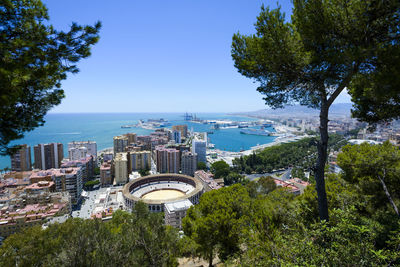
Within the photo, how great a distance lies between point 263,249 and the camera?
7.14ft

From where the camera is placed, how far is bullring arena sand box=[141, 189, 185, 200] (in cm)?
1547

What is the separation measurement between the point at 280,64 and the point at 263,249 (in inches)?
93.2

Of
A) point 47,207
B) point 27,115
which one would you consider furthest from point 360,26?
point 47,207

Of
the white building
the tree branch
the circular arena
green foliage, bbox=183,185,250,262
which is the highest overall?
the tree branch

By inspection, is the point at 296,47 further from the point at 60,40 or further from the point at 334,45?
the point at 60,40

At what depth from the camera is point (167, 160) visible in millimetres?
21344

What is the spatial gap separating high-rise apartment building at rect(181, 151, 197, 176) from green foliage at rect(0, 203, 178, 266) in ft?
55.5

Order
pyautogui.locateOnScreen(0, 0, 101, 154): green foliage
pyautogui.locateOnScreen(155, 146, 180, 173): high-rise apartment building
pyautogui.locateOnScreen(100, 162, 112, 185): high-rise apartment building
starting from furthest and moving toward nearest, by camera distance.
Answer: pyautogui.locateOnScreen(155, 146, 180, 173): high-rise apartment building < pyautogui.locateOnScreen(100, 162, 112, 185): high-rise apartment building < pyautogui.locateOnScreen(0, 0, 101, 154): green foliage

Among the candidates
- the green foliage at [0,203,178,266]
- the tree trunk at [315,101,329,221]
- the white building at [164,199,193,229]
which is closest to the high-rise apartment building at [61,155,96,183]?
the white building at [164,199,193,229]

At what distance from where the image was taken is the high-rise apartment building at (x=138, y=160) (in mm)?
22234

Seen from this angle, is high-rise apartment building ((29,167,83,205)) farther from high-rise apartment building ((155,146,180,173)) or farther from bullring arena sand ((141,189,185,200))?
high-rise apartment building ((155,146,180,173))

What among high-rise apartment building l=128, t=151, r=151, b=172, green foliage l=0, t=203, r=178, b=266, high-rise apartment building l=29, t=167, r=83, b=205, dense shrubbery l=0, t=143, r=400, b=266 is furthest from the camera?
high-rise apartment building l=128, t=151, r=151, b=172

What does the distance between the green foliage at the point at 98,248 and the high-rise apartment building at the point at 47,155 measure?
22.7 meters

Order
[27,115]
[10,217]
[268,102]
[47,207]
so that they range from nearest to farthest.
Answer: [27,115] < [268,102] < [10,217] < [47,207]
